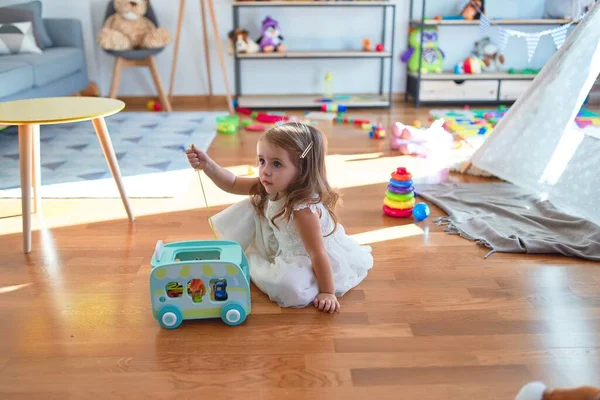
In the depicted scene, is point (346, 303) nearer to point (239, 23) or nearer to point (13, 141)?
point (13, 141)

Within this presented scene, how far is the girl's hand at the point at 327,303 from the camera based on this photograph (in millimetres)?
1450

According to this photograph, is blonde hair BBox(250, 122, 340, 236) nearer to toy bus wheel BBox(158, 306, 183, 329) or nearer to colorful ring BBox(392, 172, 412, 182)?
toy bus wheel BBox(158, 306, 183, 329)

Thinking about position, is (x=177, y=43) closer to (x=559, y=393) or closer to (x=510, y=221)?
(x=510, y=221)

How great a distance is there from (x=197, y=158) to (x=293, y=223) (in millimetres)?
295

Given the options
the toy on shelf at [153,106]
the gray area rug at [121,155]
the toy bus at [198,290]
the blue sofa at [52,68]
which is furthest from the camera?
the toy on shelf at [153,106]

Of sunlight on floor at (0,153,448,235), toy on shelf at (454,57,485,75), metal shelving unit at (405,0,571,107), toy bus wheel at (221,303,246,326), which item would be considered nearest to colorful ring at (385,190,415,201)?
sunlight on floor at (0,153,448,235)

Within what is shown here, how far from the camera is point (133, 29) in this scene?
3893mm

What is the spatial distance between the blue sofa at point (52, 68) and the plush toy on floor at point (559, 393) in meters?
2.63

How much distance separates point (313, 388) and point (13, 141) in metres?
2.53

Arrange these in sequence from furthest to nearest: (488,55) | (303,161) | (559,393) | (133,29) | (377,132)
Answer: (488,55), (133,29), (377,132), (303,161), (559,393)

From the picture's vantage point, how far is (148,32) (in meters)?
3.91

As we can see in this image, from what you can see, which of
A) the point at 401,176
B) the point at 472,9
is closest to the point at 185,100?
the point at 472,9

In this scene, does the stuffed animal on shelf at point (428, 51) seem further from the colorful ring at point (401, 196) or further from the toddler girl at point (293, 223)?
the toddler girl at point (293, 223)

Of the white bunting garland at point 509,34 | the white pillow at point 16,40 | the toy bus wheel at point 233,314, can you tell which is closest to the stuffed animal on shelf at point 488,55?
the white bunting garland at point 509,34
